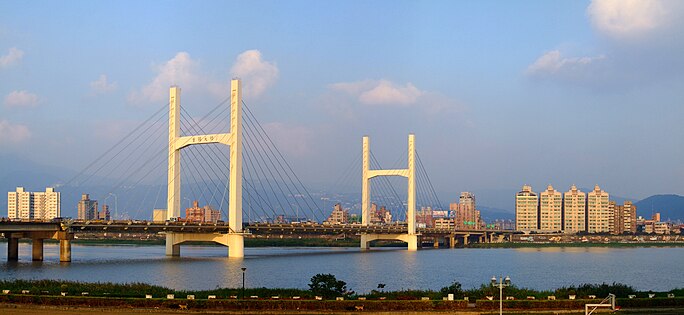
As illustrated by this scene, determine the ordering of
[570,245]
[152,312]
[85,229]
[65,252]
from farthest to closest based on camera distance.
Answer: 1. [570,245]
2. [85,229]
3. [65,252]
4. [152,312]

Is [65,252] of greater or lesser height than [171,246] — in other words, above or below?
above

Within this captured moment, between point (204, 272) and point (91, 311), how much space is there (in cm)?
2638

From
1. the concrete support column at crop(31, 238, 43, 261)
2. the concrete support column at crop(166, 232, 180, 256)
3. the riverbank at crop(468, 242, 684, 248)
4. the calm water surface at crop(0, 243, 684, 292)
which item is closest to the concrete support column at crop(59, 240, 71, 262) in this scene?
the calm water surface at crop(0, 243, 684, 292)

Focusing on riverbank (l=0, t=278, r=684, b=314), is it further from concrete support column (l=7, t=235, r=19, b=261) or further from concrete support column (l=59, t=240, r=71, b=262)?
concrete support column (l=7, t=235, r=19, b=261)

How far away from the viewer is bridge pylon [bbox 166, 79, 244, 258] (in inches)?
2963

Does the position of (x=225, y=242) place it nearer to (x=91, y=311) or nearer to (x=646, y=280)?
(x=646, y=280)

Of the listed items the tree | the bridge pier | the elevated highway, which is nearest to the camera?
the tree

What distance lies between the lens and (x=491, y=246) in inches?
Answer: 5561

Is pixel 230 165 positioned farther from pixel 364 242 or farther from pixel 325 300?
pixel 364 242

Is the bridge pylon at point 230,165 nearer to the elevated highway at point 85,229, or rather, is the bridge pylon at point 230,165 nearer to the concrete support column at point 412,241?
the elevated highway at point 85,229

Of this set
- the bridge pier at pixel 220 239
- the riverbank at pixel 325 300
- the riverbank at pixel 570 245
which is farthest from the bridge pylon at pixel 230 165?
the riverbank at pixel 570 245

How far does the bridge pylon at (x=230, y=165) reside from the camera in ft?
247

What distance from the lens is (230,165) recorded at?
75.8 meters

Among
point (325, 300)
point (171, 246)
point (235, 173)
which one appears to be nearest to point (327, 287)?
point (325, 300)
